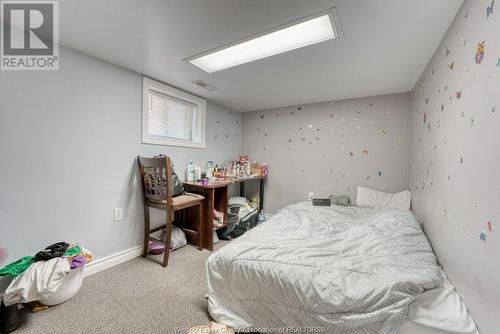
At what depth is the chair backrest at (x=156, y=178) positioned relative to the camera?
1.96 m

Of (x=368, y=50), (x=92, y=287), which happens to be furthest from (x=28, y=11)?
(x=368, y=50)

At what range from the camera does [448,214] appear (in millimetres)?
1311

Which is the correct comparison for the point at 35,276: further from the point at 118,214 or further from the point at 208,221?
the point at 208,221

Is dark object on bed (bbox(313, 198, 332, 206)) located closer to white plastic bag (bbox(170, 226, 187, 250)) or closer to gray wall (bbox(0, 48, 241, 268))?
white plastic bag (bbox(170, 226, 187, 250))

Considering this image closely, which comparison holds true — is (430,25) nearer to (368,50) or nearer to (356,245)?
(368,50)

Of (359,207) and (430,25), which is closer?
(430,25)

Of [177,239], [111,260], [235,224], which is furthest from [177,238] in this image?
[235,224]

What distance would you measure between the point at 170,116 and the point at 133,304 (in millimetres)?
2010

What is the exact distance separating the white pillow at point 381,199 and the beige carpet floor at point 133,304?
83.9 inches

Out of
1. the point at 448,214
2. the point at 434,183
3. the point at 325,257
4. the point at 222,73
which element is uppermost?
the point at 222,73

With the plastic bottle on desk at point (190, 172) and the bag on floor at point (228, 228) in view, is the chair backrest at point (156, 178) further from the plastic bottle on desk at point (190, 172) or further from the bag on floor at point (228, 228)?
the bag on floor at point (228, 228)

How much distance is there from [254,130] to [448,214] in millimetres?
2833

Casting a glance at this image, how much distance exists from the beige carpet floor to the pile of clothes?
129 mm

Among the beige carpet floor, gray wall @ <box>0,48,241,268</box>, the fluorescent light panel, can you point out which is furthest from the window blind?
the beige carpet floor
